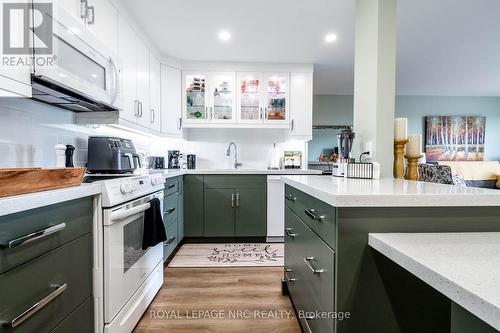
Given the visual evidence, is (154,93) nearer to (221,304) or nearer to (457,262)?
(221,304)

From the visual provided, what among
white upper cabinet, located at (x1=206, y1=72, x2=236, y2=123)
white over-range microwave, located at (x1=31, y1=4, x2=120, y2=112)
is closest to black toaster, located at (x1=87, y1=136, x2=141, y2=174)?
white over-range microwave, located at (x1=31, y1=4, x2=120, y2=112)

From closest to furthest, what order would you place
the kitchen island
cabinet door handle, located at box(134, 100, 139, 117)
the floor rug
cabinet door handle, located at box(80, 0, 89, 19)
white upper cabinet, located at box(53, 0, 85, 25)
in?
the kitchen island
white upper cabinet, located at box(53, 0, 85, 25)
cabinet door handle, located at box(80, 0, 89, 19)
cabinet door handle, located at box(134, 100, 139, 117)
the floor rug

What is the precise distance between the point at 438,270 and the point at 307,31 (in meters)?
2.67

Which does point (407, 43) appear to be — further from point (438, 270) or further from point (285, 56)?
point (438, 270)

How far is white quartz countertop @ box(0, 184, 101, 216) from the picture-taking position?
78 centimetres

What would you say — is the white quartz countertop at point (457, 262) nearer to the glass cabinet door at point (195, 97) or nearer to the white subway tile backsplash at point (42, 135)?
the white subway tile backsplash at point (42, 135)

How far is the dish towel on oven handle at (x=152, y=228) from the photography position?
5.72 ft

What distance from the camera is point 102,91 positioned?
5.62 ft

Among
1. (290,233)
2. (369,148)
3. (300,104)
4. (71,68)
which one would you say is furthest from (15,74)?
(300,104)

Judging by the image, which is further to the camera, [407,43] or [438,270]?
[407,43]

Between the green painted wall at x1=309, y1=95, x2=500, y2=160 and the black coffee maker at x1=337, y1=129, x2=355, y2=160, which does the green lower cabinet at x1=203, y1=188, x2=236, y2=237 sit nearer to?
the black coffee maker at x1=337, y1=129, x2=355, y2=160

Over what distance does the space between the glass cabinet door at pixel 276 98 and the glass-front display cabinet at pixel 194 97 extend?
34.4 inches

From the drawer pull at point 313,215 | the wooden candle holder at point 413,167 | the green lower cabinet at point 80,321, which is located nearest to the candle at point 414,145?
the wooden candle holder at point 413,167

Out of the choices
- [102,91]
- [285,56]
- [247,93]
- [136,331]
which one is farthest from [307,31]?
[136,331]
